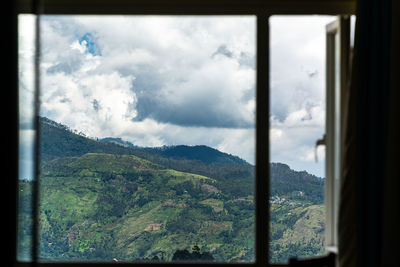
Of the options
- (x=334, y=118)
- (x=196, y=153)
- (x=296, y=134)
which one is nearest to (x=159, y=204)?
(x=196, y=153)

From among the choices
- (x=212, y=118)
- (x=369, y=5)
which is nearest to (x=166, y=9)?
(x=212, y=118)

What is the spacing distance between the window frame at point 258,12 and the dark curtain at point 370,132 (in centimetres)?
27

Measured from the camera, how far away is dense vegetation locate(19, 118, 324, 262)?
2271mm

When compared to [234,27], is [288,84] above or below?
below

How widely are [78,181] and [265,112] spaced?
107 centimetres

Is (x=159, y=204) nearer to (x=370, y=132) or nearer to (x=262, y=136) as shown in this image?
(x=262, y=136)

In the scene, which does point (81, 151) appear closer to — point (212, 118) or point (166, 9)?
point (212, 118)

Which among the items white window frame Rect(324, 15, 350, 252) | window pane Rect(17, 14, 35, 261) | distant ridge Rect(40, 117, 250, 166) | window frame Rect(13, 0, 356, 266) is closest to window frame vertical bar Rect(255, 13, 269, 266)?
window frame Rect(13, 0, 356, 266)

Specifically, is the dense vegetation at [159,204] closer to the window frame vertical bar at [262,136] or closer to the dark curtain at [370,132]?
the window frame vertical bar at [262,136]

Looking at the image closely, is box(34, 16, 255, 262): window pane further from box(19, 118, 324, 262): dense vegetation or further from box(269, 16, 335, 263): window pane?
box(269, 16, 335, 263): window pane

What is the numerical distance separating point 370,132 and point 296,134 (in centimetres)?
40

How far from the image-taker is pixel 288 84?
7.61 ft

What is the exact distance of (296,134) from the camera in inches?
91.7

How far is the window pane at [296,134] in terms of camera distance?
7.55 ft
